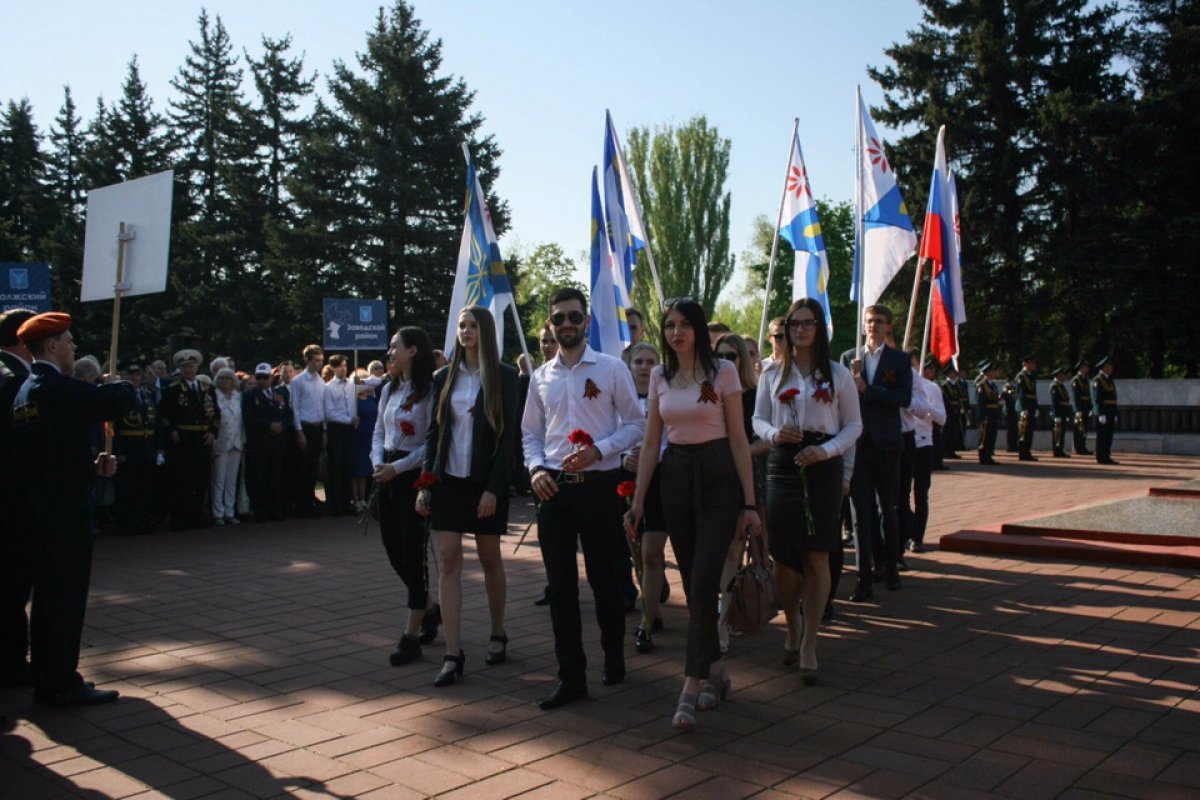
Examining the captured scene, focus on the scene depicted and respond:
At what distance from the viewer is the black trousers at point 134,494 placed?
12.1m

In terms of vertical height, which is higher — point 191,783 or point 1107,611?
point 1107,611

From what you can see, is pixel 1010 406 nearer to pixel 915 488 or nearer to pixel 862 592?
pixel 915 488

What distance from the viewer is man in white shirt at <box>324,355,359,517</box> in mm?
14016

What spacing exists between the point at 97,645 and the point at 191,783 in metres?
2.88

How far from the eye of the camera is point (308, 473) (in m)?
14.1

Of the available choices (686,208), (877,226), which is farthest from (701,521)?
(686,208)

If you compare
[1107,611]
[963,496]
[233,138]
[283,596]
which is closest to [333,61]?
[233,138]

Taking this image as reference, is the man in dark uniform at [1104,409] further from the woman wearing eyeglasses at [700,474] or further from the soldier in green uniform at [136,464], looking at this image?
the woman wearing eyeglasses at [700,474]

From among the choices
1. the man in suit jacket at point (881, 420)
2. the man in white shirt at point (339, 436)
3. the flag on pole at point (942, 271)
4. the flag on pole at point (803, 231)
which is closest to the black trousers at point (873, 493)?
the man in suit jacket at point (881, 420)

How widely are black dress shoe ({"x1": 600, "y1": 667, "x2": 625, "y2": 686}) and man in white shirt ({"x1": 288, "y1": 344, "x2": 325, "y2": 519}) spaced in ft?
30.5

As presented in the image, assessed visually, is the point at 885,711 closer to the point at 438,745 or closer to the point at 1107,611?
the point at 438,745

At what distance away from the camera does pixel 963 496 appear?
14984 millimetres

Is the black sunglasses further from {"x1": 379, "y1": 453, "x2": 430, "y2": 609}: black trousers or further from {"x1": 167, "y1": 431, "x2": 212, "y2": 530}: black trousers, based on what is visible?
{"x1": 167, "y1": 431, "x2": 212, "y2": 530}: black trousers

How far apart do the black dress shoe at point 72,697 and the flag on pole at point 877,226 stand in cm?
820
